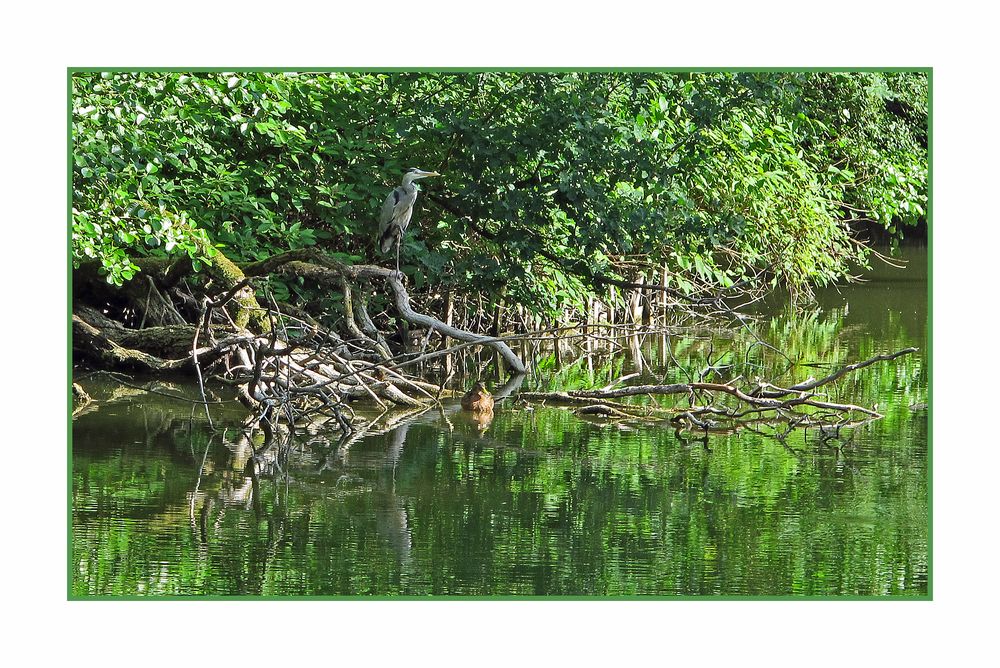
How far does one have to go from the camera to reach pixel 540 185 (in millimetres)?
8977

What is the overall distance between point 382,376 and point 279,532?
337 cm

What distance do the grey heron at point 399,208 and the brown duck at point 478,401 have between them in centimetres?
97

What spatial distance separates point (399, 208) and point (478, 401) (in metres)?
1.38

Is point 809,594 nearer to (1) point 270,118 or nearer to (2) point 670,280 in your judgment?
(1) point 270,118

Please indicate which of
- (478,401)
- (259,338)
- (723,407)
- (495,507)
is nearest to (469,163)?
(478,401)

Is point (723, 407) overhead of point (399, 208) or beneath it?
beneath

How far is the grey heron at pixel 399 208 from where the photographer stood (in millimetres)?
8477

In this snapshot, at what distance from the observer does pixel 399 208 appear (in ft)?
28.1

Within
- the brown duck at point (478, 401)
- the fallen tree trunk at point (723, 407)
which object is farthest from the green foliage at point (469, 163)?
the brown duck at point (478, 401)

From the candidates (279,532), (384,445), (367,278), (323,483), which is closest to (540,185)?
(367,278)

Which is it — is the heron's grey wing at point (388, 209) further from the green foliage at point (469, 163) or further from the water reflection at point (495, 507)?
the water reflection at point (495, 507)

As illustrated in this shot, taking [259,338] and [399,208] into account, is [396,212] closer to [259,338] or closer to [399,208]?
[399,208]

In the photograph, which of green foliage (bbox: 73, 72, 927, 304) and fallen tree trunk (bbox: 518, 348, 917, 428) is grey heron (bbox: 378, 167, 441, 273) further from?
A: fallen tree trunk (bbox: 518, 348, 917, 428)

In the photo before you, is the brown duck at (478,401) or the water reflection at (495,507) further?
the brown duck at (478,401)
